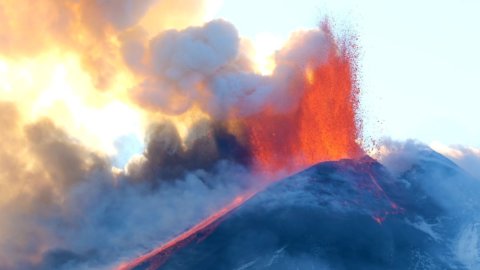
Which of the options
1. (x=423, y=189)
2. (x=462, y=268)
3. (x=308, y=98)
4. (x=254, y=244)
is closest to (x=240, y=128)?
(x=308, y=98)

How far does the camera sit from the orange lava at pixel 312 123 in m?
101

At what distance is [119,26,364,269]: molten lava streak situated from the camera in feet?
332

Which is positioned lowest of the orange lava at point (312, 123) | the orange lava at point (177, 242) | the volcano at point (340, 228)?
the volcano at point (340, 228)

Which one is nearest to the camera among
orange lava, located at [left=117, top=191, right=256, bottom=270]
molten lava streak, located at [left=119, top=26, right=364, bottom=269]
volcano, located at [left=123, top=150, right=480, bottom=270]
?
volcano, located at [left=123, top=150, right=480, bottom=270]

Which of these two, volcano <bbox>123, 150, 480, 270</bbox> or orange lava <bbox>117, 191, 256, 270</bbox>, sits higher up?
orange lava <bbox>117, 191, 256, 270</bbox>

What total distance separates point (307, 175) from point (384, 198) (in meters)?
11.5

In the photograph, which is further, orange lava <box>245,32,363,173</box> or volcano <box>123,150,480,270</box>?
orange lava <box>245,32,363,173</box>

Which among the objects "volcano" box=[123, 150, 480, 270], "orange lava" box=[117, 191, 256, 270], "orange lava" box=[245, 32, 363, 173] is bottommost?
"volcano" box=[123, 150, 480, 270]

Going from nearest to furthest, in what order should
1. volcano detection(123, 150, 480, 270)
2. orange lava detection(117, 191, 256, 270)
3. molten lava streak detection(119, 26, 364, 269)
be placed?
volcano detection(123, 150, 480, 270)
orange lava detection(117, 191, 256, 270)
molten lava streak detection(119, 26, 364, 269)

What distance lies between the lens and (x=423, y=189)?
10662cm

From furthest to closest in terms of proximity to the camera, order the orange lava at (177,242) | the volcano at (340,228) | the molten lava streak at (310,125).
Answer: the molten lava streak at (310,125) → the orange lava at (177,242) → the volcano at (340,228)

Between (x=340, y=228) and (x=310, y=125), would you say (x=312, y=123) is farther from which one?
(x=340, y=228)

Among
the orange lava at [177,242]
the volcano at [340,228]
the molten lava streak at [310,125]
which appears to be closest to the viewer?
the volcano at [340,228]

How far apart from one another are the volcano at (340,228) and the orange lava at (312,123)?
13.8 ft
